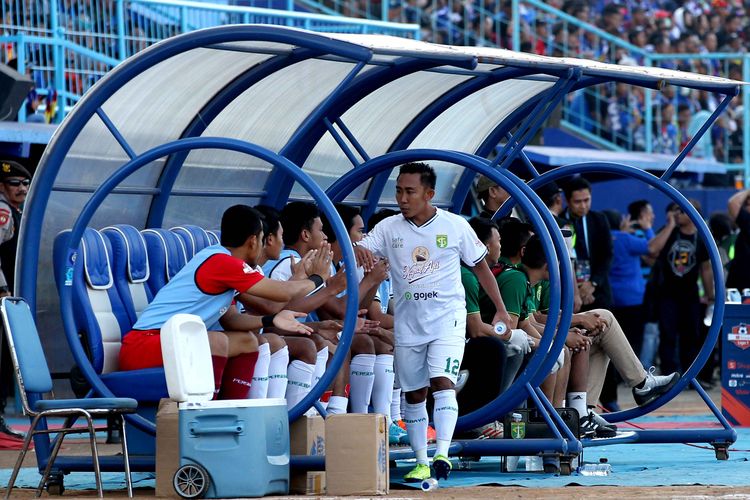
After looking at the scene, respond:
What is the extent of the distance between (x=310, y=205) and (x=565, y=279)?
1.75 meters

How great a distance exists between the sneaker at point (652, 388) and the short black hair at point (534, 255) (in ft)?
4.07

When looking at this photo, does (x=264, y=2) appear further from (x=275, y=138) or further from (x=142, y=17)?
(x=275, y=138)

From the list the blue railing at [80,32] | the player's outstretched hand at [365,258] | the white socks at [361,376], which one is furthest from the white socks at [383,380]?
the blue railing at [80,32]

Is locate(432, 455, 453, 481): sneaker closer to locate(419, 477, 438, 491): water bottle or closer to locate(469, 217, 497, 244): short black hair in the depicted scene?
locate(419, 477, 438, 491): water bottle

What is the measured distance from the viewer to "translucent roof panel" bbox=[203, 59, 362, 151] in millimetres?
10688

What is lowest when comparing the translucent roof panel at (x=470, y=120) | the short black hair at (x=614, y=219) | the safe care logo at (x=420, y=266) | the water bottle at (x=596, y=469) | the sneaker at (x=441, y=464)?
Result: the water bottle at (x=596, y=469)

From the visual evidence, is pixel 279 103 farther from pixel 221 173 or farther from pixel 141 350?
pixel 141 350

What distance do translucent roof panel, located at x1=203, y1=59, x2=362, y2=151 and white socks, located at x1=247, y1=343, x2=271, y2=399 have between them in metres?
2.32

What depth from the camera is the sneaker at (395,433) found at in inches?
409

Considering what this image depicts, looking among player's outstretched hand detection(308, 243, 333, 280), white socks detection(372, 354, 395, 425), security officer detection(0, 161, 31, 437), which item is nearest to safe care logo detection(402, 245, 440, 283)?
player's outstretched hand detection(308, 243, 333, 280)

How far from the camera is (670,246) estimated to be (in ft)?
56.3

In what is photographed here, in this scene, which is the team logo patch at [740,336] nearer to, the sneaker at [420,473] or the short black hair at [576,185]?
the short black hair at [576,185]

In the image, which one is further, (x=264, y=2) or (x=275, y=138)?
(x=264, y=2)

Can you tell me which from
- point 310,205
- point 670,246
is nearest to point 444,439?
point 310,205
